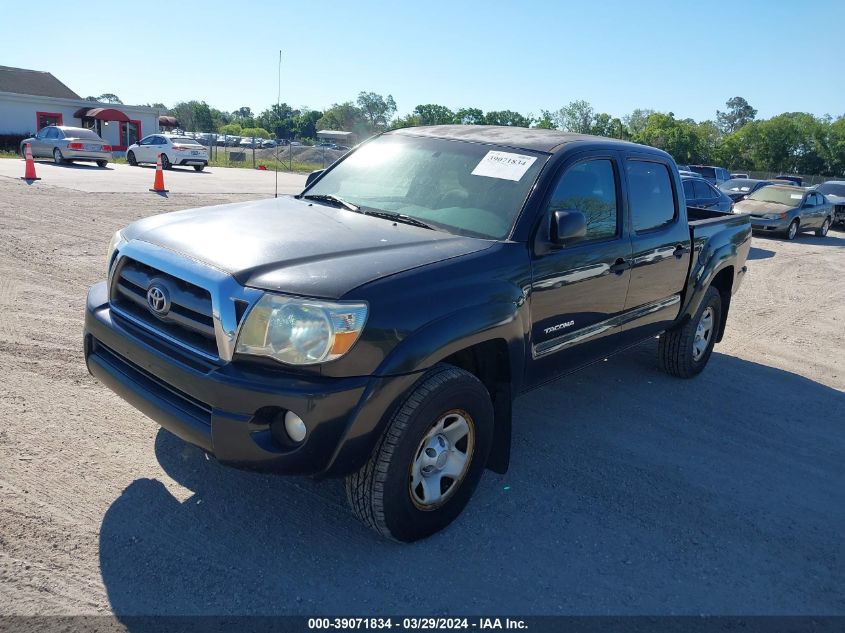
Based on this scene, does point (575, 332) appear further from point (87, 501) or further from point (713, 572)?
point (87, 501)

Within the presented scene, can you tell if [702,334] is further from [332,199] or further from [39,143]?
[39,143]

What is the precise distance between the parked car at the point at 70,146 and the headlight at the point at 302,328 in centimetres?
2710

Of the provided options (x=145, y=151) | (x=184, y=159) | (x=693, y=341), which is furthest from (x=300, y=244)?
(x=145, y=151)

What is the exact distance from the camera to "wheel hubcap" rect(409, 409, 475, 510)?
126 inches

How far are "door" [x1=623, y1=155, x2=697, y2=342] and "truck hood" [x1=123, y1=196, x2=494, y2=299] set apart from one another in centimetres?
160

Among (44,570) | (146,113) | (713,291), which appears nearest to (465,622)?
(44,570)

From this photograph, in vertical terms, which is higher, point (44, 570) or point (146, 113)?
point (146, 113)

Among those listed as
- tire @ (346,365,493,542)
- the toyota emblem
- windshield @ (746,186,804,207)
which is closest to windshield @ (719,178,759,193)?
windshield @ (746,186,804,207)

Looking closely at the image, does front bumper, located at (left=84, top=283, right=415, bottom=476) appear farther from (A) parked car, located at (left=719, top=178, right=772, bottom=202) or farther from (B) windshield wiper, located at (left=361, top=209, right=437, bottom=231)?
(A) parked car, located at (left=719, top=178, right=772, bottom=202)

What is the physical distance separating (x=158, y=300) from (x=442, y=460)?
1.52 metres

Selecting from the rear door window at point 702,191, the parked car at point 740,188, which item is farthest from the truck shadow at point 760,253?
the parked car at point 740,188

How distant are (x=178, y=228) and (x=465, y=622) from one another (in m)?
2.32

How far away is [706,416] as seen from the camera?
5.28 metres

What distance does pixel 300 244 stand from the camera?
3.28 m
